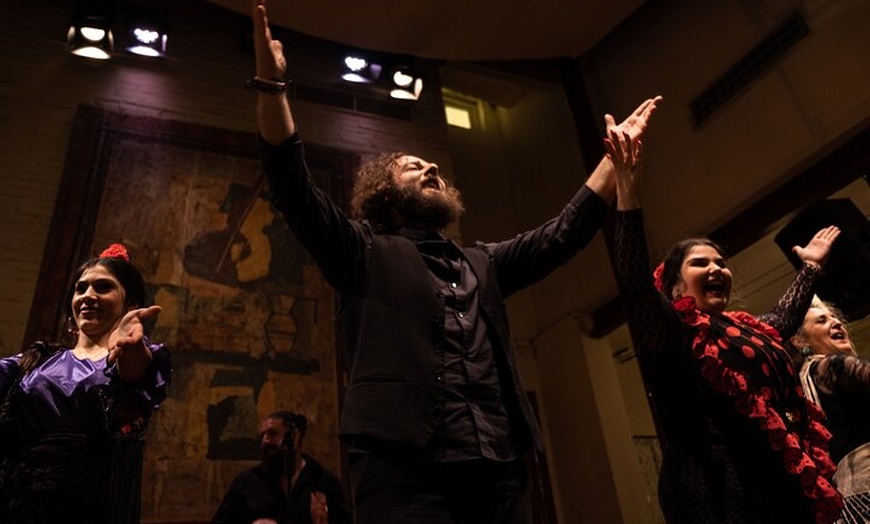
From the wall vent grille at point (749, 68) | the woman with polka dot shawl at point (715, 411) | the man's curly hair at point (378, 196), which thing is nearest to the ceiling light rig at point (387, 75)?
the wall vent grille at point (749, 68)

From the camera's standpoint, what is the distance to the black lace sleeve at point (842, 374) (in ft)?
7.54

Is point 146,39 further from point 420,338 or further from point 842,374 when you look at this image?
point 842,374

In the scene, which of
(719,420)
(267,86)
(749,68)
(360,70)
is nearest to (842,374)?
(719,420)

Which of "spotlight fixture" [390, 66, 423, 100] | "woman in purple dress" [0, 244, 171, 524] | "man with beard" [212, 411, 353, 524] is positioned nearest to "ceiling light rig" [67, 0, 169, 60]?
"spotlight fixture" [390, 66, 423, 100]

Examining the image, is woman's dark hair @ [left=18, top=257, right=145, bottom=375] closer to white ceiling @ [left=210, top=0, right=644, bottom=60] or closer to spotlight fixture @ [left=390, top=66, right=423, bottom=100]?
white ceiling @ [left=210, top=0, right=644, bottom=60]

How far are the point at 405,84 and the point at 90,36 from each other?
2293 millimetres

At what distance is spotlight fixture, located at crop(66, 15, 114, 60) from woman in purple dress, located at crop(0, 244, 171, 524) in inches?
139

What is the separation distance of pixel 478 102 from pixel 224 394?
4786 mm

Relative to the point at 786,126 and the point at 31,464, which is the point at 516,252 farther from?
the point at 786,126

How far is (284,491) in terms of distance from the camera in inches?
133

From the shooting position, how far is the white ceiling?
198 inches

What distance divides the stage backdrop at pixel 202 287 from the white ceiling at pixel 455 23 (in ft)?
3.38

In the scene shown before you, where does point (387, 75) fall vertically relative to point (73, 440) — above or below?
above

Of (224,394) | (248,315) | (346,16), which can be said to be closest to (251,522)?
(224,394)
